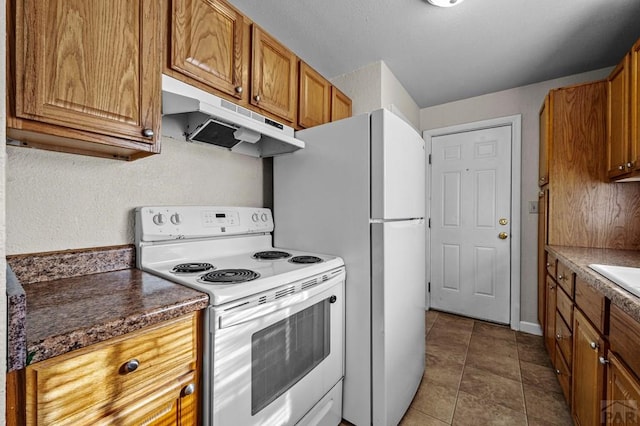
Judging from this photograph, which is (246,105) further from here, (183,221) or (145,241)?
(145,241)

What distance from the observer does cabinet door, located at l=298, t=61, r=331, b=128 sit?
6.13 feet

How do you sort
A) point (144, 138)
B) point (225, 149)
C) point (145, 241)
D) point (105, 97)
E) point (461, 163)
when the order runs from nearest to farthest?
1. point (105, 97)
2. point (144, 138)
3. point (145, 241)
4. point (225, 149)
5. point (461, 163)

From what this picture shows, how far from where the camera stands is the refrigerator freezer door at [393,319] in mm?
1408

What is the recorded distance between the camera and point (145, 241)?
1.30 m

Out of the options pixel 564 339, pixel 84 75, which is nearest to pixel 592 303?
pixel 564 339

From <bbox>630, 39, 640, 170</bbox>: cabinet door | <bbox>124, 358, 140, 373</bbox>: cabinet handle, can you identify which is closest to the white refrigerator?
<bbox>124, 358, 140, 373</bbox>: cabinet handle

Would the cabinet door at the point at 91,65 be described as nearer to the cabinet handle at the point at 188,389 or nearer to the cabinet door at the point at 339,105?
the cabinet handle at the point at 188,389

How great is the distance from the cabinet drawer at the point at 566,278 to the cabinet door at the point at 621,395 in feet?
1.96

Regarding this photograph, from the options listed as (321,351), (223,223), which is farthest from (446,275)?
(223,223)

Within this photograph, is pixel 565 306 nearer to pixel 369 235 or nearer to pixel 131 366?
pixel 369 235

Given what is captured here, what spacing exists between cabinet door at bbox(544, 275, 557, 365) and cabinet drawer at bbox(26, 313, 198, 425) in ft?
7.52

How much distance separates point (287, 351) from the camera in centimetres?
119

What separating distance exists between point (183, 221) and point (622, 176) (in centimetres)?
257

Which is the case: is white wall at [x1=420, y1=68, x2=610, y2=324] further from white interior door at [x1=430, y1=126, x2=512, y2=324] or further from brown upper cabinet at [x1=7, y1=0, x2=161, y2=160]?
brown upper cabinet at [x1=7, y1=0, x2=161, y2=160]
